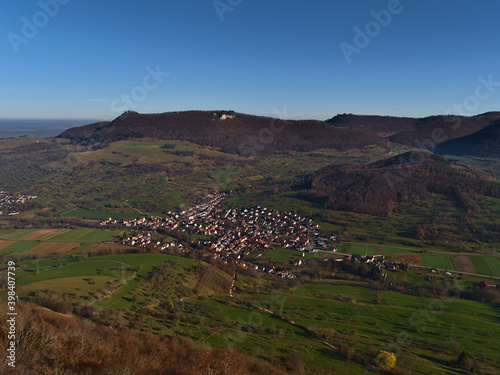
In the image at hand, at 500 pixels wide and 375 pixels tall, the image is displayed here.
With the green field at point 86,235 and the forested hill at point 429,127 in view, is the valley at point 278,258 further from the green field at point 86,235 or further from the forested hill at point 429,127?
the forested hill at point 429,127

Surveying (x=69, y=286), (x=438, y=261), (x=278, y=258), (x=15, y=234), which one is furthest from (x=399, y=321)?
(x=15, y=234)

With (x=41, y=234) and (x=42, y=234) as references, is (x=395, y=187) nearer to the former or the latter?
(x=42, y=234)

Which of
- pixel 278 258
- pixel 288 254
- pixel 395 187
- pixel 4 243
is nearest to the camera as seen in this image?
pixel 278 258

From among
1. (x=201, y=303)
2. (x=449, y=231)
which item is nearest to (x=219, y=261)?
(x=201, y=303)

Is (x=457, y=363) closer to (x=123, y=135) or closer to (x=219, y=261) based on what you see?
(x=219, y=261)

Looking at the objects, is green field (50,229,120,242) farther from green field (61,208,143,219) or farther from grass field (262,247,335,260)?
grass field (262,247,335,260)
